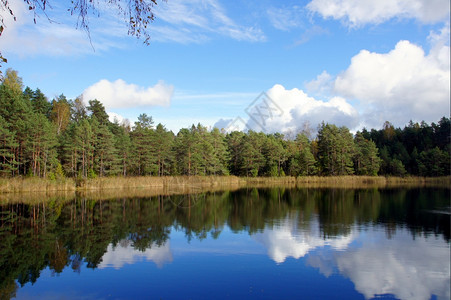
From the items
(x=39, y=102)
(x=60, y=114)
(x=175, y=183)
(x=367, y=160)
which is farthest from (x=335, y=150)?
(x=39, y=102)

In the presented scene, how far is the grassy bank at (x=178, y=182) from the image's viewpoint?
2994 centimetres

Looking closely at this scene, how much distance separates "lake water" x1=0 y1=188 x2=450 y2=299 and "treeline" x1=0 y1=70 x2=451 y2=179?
14.6m

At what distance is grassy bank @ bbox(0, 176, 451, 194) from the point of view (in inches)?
1179

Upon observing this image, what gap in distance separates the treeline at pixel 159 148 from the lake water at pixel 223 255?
1457 cm

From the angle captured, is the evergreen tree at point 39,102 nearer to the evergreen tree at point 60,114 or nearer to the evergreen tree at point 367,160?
the evergreen tree at point 60,114

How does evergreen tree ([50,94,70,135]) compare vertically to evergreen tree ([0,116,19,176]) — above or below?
above

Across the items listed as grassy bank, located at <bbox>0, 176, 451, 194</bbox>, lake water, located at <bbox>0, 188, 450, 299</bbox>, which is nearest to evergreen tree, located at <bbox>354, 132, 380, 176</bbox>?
grassy bank, located at <bbox>0, 176, 451, 194</bbox>

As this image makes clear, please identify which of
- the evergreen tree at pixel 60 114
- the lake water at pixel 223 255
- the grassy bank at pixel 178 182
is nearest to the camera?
the lake water at pixel 223 255

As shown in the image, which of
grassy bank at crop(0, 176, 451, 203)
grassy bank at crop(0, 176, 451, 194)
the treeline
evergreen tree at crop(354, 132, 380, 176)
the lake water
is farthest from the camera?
evergreen tree at crop(354, 132, 380, 176)

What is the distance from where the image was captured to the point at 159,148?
45.9 meters

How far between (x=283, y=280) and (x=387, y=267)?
3.47m

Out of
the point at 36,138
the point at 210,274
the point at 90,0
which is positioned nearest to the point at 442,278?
the point at 210,274

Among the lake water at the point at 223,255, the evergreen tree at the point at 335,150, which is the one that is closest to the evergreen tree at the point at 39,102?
the lake water at the point at 223,255

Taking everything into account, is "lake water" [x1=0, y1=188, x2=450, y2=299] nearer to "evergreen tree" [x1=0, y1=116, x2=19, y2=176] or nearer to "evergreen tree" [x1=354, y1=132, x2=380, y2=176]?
"evergreen tree" [x1=0, y1=116, x2=19, y2=176]
